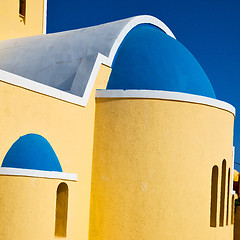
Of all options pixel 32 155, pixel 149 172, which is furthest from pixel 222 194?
pixel 32 155

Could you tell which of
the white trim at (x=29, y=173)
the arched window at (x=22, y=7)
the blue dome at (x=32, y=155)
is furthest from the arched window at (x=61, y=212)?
the arched window at (x=22, y=7)

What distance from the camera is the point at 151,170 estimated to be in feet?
28.9

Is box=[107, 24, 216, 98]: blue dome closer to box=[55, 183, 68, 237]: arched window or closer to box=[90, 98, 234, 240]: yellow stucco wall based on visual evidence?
box=[90, 98, 234, 240]: yellow stucco wall

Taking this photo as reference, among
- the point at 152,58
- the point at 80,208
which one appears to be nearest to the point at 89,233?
the point at 80,208

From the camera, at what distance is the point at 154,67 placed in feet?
31.6

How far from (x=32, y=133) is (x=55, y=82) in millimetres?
2286

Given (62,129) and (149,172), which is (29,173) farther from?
(149,172)

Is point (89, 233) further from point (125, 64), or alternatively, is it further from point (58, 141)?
point (125, 64)

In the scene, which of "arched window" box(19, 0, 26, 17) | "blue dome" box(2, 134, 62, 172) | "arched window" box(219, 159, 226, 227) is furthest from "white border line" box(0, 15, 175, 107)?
"arched window" box(19, 0, 26, 17)

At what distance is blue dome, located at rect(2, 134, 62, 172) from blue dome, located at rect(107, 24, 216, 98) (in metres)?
2.34

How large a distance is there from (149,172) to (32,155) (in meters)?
2.53

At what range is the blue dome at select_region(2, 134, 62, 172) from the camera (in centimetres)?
715

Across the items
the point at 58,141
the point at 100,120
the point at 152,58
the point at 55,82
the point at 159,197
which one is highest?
the point at 152,58

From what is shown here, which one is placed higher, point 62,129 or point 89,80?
point 89,80
